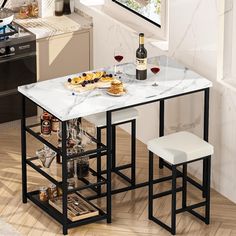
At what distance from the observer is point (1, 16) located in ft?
27.1

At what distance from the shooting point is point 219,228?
6809 mm

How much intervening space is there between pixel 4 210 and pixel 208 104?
65.8 inches

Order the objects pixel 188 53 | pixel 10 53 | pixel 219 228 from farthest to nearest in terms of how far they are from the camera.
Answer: pixel 10 53, pixel 188 53, pixel 219 228

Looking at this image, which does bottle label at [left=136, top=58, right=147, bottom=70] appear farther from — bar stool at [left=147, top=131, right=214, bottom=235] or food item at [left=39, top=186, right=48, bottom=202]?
food item at [left=39, top=186, right=48, bottom=202]

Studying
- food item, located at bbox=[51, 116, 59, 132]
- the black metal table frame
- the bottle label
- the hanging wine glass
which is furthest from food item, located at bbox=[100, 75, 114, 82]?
the hanging wine glass

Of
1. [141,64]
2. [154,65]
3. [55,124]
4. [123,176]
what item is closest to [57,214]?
[55,124]

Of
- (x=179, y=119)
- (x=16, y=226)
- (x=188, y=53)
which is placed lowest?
(x=16, y=226)

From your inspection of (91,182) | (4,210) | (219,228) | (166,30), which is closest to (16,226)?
(4,210)

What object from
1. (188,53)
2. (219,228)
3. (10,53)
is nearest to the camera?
(219,228)

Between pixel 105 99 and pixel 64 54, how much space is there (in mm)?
1940

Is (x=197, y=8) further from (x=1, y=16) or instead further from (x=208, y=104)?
(x=1, y=16)

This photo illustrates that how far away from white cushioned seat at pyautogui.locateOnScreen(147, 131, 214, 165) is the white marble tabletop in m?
0.30

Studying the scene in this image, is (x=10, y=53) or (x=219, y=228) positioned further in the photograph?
(x=10, y=53)

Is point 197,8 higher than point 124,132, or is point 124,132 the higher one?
point 197,8
